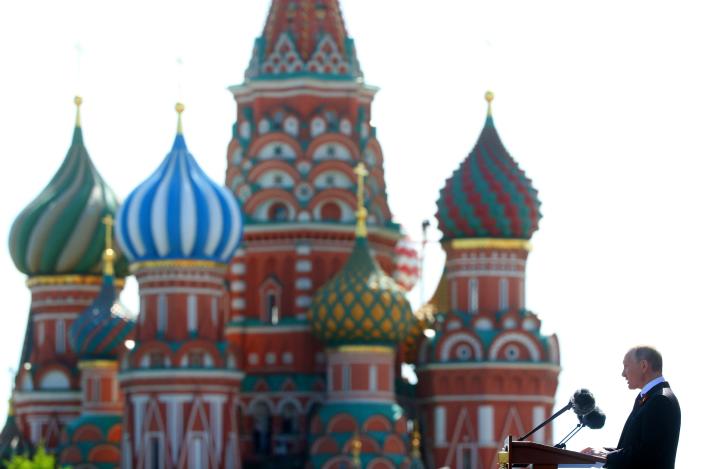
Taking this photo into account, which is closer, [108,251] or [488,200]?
[488,200]

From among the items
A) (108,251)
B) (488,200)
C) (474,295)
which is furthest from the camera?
(108,251)

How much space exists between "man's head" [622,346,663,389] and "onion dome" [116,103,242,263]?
37765 mm

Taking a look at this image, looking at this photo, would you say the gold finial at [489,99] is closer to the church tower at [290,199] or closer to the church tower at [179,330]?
the church tower at [290,199]

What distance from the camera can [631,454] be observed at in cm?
977

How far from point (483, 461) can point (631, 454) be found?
39.1m

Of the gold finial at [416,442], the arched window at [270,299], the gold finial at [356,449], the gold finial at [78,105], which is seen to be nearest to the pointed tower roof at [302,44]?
the arched window at [270,299]

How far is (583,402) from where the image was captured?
9.80 meters

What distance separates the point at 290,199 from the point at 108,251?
17.4ft

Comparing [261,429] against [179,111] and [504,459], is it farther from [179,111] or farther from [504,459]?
[504,459]

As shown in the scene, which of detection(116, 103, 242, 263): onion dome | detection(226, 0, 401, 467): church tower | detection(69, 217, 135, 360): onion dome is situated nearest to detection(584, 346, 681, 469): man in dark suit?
detection(116, 103, 242, 263): onion dome

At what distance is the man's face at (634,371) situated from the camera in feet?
32.4

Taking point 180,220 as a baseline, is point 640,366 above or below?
below

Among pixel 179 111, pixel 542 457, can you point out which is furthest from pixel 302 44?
pixel 542 457

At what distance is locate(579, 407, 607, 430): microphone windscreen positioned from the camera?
32.3 feet
